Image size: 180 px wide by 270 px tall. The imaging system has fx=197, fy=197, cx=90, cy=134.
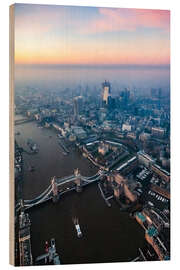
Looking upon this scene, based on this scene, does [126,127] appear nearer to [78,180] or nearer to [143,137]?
[143,137]

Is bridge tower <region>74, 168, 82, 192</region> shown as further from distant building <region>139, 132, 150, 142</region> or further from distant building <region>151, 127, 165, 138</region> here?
distant building <region>151, 127, 165, 138</region>

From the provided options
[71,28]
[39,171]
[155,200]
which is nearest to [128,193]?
[155,200]

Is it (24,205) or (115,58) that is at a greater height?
(115,58)

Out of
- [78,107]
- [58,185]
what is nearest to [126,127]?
[78,107]

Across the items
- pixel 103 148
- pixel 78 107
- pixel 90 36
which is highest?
pixel 90 36

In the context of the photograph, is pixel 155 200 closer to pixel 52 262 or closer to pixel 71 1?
pixel 52 262

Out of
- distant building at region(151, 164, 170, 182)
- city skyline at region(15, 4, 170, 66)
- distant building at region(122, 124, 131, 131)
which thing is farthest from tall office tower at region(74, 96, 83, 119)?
distant building at region(151, 164, 170, 182)

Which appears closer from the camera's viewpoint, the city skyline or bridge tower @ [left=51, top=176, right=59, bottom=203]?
the city skyline
